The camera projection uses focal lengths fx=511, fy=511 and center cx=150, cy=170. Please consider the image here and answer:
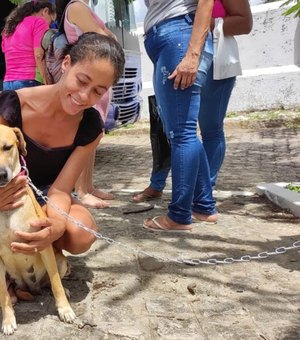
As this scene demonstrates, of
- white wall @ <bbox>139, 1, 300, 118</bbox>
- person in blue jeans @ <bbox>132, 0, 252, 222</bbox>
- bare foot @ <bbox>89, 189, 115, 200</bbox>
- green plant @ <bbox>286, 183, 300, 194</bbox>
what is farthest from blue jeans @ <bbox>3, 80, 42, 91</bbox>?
white wall @ <bbox>139, 1, 300, 118</bbox>

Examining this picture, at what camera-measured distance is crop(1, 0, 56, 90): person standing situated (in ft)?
17.0

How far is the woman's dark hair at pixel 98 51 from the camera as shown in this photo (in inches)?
94.1

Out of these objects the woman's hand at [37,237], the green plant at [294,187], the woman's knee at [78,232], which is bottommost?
the green plant at [294,187]

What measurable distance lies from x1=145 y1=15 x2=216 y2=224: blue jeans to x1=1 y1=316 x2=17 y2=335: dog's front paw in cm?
149

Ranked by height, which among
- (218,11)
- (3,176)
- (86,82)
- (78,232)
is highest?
(218,11)

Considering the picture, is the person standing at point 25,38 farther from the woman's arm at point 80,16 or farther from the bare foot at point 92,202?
the bare foot at point 92,202

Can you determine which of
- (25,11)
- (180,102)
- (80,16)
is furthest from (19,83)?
(180,102)

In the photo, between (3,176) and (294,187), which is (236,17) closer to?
(294,187)

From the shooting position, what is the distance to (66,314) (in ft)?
7.52

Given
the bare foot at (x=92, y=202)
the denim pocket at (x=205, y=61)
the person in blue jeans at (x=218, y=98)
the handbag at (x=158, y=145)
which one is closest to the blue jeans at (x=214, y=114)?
the person in blue jeans at (x=218, y=98)

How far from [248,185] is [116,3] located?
351cm

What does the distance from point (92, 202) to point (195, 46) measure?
1758 mm

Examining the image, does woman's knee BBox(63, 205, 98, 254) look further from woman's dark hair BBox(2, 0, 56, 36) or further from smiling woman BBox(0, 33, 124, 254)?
woman's dark hair BBox(2, 0, 56, 36)

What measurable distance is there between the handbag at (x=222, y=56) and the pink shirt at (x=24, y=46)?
218 centimetres
